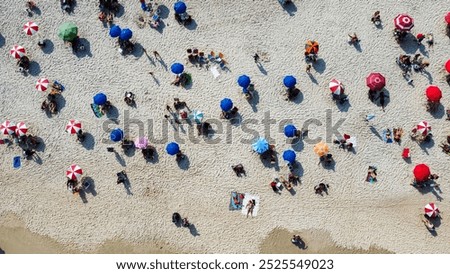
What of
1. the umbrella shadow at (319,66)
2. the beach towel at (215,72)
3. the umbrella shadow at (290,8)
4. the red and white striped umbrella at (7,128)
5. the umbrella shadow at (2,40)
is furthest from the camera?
the umbrella shadow at (2,40)

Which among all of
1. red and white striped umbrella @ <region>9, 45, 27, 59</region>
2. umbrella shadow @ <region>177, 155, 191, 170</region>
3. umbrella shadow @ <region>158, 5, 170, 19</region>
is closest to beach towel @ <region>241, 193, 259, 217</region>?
umbrella shadow @ <region>177, 155, 191, 170</region>

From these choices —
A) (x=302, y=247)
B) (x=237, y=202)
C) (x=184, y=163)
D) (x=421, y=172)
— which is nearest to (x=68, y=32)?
(x=184, y=163)

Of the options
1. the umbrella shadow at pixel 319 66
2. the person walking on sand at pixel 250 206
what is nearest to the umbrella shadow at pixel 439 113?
the umbrella shadow at pixel 319 66

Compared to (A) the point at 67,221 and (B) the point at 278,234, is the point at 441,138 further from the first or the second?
(A) the point at 67,221

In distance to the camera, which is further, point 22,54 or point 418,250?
point 22,54

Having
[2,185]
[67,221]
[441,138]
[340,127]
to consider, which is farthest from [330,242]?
[2,185]

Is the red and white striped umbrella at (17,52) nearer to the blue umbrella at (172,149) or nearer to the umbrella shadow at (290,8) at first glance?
the blue umbrella at (172,149)
